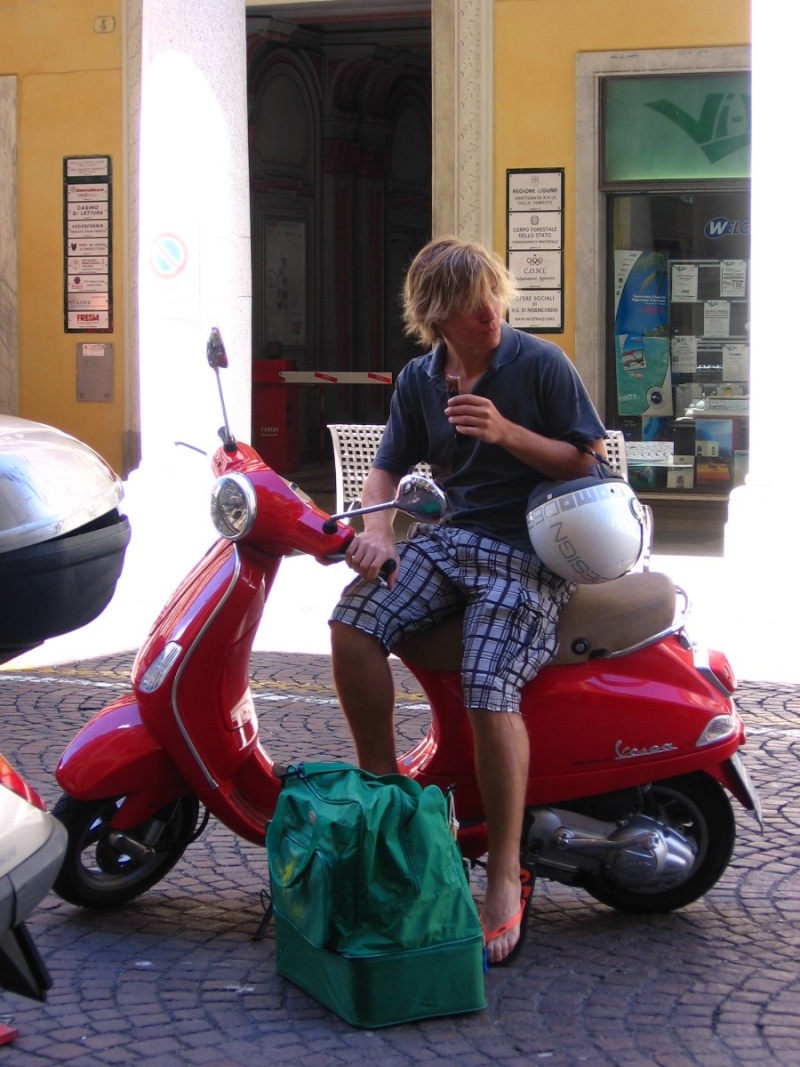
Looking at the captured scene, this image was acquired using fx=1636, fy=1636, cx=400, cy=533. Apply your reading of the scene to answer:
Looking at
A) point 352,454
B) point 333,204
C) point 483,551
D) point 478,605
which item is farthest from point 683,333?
point 478,605

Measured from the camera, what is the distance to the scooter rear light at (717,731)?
3.84 m

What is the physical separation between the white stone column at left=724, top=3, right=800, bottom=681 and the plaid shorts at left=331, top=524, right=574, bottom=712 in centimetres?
480

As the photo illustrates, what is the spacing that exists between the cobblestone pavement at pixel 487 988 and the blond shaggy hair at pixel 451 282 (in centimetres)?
150

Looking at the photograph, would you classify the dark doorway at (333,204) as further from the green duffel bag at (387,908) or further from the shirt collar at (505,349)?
the green duffel bag at (387,908)

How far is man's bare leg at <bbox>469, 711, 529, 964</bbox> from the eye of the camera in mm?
3637

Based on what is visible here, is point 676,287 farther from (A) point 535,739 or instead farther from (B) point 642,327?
(A) point 535,739

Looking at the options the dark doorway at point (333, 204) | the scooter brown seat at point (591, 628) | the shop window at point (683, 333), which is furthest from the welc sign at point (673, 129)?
the scooter brown seat at point (591, 628)

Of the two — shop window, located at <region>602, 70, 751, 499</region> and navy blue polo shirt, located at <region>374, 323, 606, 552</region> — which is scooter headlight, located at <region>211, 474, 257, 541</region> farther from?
shop window, located at <region>602, 70, 751, 499</region>

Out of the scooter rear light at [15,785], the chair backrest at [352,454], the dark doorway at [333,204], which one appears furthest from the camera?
the dark doorway at [333,204]

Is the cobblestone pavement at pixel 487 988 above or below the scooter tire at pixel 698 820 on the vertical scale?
below

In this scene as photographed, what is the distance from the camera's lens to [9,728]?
5973 millimetres

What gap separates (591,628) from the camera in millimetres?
3842

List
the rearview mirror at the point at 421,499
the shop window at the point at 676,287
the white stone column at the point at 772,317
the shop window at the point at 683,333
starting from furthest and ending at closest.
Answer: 1. the shop window at the point at 683,333
2. the shop window at the point at 676,287
3. the white stone column at the point at 772,317
4. the rearview mirror at the point at 421,499

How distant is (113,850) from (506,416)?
4.67 ft
